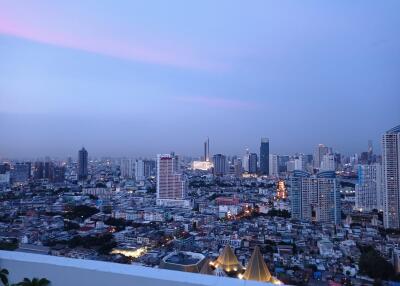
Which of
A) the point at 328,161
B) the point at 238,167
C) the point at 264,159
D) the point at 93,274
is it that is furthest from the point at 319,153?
the point at 93,274

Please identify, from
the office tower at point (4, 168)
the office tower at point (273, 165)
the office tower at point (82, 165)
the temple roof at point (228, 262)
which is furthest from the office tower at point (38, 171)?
the temple roof at point (228, 262)

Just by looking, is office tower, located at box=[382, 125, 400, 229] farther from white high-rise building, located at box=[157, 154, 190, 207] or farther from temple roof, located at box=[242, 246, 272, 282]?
white high-rise building, located at box=[157, 154, 190, 207]

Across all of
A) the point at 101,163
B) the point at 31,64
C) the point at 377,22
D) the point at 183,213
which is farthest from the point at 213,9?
the point at 101,163

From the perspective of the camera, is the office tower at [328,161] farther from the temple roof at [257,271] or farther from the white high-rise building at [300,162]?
the temple roof at [257,271]

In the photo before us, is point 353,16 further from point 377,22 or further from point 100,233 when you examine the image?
point 100,233

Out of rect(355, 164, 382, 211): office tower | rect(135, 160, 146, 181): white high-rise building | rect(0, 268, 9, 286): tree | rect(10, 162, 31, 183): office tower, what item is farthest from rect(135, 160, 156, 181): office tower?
rect(0, 268, 9, 286): tree

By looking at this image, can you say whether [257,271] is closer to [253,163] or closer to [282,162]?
[282,162]
